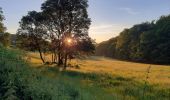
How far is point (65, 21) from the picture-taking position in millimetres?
56188

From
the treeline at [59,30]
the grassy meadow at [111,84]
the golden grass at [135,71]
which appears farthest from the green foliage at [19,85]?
the treeline at [59,30]

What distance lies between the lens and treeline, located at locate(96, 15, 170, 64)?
306ft

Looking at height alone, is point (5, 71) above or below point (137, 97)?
above

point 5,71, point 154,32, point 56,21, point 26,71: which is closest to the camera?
point 5,71

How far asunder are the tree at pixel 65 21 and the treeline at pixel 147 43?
133 ft

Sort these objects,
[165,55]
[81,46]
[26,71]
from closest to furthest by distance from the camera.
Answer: [26,71] → [81,46] → [165,55]

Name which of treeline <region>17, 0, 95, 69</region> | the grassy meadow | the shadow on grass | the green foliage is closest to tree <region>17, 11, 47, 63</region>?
treeline <region>17, 0, 95, 69</region>

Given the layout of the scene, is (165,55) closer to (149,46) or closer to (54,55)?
(149,46)

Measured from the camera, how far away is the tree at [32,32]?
191 ft

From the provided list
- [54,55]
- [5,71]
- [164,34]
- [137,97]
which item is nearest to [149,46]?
[164,34]

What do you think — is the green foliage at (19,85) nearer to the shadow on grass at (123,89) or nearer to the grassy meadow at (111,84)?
the grassy meadow at (111,84)

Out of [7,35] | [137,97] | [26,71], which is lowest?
[137,97]

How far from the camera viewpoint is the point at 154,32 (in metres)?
101

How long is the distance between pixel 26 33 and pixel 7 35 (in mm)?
3036
